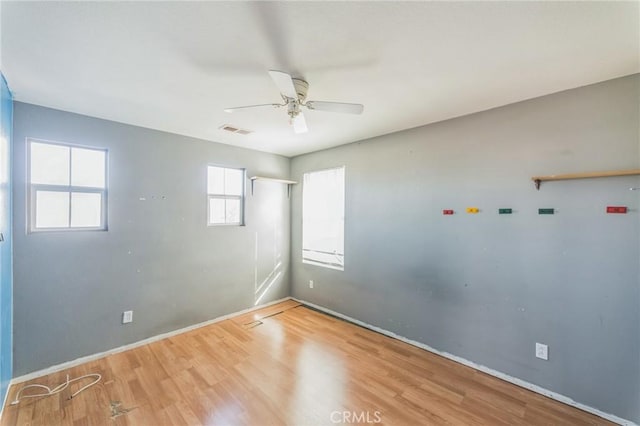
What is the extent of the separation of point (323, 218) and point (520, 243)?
246cm

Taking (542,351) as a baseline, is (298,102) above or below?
above

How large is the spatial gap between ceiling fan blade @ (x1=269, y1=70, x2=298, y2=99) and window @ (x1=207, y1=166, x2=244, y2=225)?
2262 mm

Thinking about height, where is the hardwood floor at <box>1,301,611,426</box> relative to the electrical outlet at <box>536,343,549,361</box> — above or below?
below

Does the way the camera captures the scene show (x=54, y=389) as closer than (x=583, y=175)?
No

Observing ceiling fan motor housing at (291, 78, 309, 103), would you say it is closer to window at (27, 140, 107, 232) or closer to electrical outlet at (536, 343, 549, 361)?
window at (27, 140, 107, 232)

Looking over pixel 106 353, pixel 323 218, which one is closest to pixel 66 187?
pixel 106 353

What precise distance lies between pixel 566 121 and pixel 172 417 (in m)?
3.84

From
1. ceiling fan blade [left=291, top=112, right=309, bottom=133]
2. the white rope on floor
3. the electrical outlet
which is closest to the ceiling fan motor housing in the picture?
ceiling fan blade [left=291, top=112, right=309, bottom=133]

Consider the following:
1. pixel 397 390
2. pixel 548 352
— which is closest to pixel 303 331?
pixel 397 390

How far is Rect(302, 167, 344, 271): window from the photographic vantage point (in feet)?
12.5

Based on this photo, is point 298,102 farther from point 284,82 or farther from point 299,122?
point 284,82

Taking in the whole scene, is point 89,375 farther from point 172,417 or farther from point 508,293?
point 508,293

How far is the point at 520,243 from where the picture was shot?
7.52 ft

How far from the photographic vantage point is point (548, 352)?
84.4 inches
